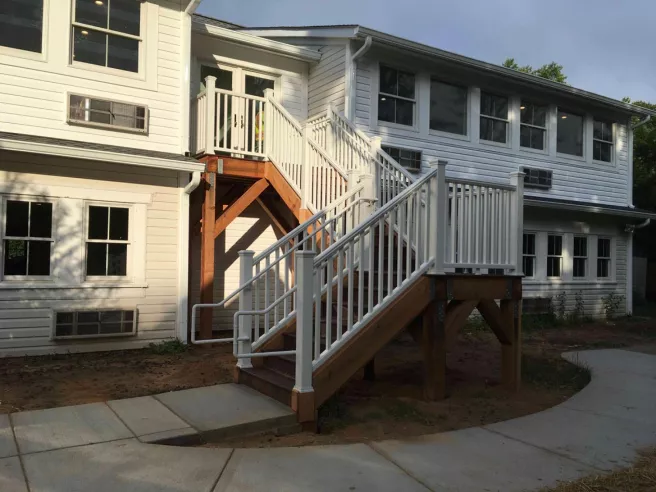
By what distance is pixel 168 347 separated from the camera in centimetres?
848

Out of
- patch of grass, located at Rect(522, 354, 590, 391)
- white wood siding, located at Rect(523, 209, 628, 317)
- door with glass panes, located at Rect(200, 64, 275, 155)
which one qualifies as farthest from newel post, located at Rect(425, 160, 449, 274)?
white wood siding, located at Rect(523, 209, 628, 317)

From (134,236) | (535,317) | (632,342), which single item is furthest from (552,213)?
(134,236)

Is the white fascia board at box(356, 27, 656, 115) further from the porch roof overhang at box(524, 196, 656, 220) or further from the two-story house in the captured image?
the porch roof overhang at box(524, 196, 656, 220)

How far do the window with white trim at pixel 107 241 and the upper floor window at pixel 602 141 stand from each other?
12.1 meters

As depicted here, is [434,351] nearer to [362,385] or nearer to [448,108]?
[362,385]

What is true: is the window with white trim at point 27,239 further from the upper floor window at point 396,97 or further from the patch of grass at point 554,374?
the patch of grass at point 554,374

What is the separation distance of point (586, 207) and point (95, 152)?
36.1 ft

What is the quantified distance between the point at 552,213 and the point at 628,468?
10478 millimetres

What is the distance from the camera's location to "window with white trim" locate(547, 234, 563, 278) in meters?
13.9

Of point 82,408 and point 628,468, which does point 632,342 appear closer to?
point 628,468

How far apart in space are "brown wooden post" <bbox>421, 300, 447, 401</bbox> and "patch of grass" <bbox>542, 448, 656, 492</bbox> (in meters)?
2.12

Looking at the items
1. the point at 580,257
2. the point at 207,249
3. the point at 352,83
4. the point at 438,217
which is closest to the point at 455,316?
the point at 438,217

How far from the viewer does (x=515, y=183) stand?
6.66 m

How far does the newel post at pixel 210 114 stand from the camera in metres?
8.96
